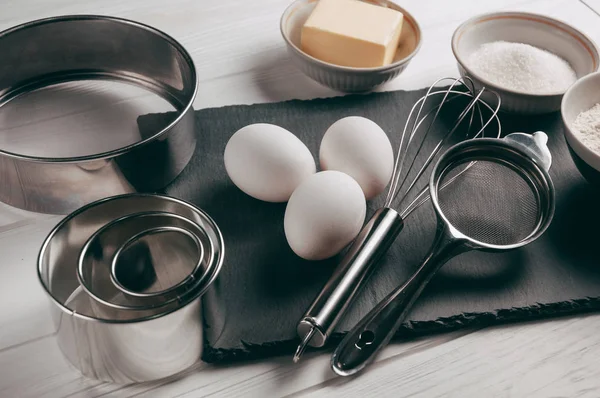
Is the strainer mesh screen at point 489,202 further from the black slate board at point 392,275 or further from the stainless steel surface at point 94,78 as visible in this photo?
the stainless steel surface at point 94,78

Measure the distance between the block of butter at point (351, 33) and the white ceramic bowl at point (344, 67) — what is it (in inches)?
0.7

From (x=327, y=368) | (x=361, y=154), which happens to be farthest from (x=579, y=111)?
(x=327, y=368)

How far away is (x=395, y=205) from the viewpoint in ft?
2.12

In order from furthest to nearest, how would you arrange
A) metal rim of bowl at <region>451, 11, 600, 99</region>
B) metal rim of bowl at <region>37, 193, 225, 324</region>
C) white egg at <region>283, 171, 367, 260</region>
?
metal rim of bowl at <region>451, 11, 600, 99</region>
white egg at <region>283, 171, 367, 260</region>
metal rim of bowl at <region>37, 193, 225, 324</region>

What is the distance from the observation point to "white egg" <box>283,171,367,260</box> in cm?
55

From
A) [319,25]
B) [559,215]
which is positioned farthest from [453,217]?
[319,25]

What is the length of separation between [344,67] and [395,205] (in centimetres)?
18

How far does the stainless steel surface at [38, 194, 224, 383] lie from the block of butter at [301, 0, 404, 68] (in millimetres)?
308

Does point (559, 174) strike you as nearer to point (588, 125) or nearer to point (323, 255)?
point (588, 125)

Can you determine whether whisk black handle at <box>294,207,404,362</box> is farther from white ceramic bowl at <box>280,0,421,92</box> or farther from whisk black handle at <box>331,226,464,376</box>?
white ceramic bowl at <box>280,0,421,92</box>

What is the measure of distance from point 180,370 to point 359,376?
136mm

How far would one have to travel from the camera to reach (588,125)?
2.17 feet

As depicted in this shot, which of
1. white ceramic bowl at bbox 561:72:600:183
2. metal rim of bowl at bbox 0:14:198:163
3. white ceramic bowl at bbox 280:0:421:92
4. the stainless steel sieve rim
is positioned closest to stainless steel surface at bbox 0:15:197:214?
metal rim of bowl at bbox 0:14:198:163

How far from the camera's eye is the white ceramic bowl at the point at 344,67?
0.74m
